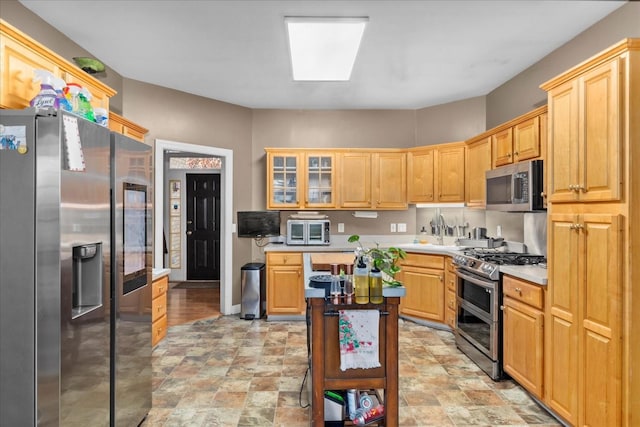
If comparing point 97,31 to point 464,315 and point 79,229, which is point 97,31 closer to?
point 79,229

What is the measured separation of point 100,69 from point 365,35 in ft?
6.70

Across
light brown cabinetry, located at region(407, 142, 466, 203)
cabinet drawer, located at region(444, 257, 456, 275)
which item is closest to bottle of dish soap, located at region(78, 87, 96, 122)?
cabinet drawer, located at region(444, 257, 456, 275)

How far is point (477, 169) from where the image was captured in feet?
13.6

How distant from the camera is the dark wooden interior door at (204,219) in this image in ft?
24.1

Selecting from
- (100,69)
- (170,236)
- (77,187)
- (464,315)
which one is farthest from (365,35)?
(170,236)

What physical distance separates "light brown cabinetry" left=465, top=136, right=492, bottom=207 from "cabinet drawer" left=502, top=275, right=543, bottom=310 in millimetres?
1176

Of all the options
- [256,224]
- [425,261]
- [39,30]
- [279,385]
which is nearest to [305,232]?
[256,224]

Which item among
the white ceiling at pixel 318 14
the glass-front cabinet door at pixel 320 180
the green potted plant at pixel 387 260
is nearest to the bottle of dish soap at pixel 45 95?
the white ceiling at pixel 318 14

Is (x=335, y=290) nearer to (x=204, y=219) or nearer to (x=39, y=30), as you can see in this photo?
(x=39, y=30)

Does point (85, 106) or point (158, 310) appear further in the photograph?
point (158, 310)

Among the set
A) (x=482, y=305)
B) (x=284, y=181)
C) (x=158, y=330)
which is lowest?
(x=158, y=330)

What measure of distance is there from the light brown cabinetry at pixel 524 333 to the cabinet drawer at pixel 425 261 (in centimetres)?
129

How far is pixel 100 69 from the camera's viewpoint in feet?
8.38

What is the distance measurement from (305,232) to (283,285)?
0.76m
